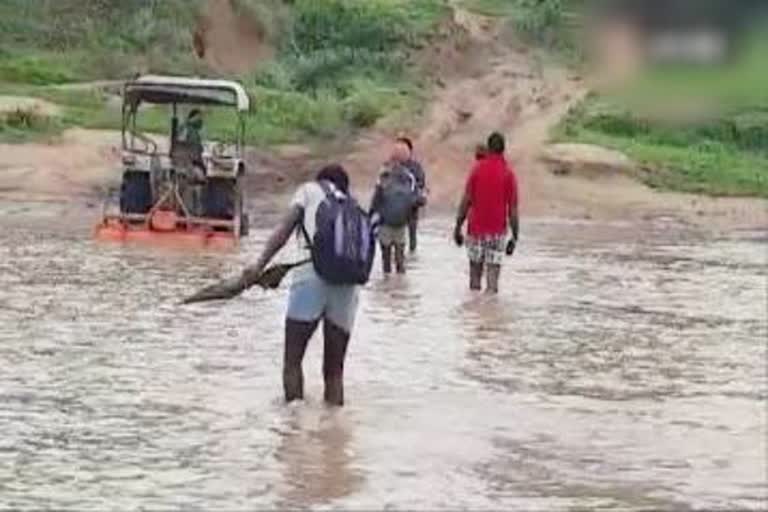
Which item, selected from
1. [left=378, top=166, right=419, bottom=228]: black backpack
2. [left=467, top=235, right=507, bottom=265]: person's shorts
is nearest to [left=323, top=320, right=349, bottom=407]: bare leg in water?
[left=467, top=235, right=507, bottom=265]: person's shorts

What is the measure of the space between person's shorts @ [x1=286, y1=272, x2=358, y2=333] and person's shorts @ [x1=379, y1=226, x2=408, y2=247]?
7.51 metres

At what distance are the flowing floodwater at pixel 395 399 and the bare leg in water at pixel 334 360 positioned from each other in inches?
3.5

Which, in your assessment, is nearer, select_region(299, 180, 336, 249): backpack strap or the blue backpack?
the blue backpack

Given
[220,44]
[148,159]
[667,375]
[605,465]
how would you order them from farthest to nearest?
[220,44] → [148,159] → [667,375] → [605,465]

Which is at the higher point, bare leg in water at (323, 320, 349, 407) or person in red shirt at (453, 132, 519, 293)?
person in red shirt at (453, 132, 519, 293)

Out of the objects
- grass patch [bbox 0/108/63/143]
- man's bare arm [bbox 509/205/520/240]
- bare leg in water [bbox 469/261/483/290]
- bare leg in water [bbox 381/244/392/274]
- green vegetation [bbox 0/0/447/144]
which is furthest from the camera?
green vegetation [bbox 0/0/447/144]

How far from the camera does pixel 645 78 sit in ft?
9.83

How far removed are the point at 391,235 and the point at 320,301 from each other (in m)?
7.70

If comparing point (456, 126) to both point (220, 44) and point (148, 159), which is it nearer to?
point (220, 44)

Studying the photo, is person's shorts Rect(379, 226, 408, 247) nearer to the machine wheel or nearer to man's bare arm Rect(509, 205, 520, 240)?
man's bare arm Rect(509, 205, 520, 240)

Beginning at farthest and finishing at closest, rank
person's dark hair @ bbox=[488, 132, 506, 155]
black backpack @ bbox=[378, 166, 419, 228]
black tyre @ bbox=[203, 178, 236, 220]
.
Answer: black tyre @ bbox=[203, 178, 236, 220] → black backpack @ bbox=[378, 166, 419, 228] → person's dark hair @ bbox=[488, 132, 506, 155]

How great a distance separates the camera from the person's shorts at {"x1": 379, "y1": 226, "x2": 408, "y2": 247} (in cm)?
→ 1656

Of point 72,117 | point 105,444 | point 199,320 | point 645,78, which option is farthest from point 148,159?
point 645,78

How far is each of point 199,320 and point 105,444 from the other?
5.12 meters
